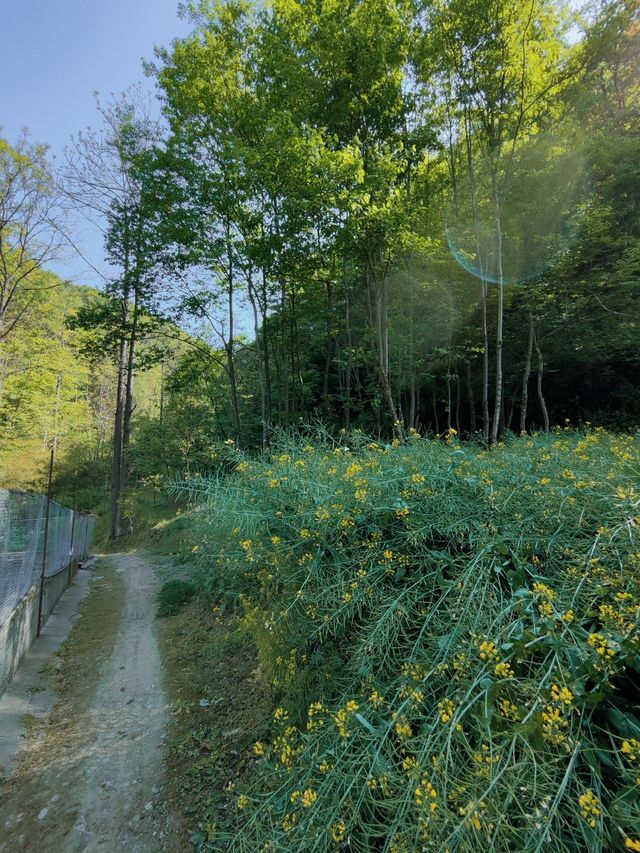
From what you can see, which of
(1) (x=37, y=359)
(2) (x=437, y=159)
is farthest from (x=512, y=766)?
(1) (x=37, y=359)

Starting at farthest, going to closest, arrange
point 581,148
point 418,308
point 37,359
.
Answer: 1. point 37,359
2. point 418,308
3. point 581,148

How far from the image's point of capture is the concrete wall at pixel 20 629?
362 centimetres

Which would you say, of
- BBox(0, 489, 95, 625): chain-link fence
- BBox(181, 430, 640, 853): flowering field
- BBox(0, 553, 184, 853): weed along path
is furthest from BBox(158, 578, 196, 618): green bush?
BBox(181, 430, 640, 853): flowering field

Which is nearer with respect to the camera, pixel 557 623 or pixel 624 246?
pixel 557 623

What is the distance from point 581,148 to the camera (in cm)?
997

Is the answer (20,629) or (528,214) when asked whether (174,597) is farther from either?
(528,214)

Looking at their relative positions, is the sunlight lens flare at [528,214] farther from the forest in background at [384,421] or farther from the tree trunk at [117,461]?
the tree trunk at [117,461]

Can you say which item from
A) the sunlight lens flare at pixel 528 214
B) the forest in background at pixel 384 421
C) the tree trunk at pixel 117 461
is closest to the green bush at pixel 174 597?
the forest in background at pixel 384 421

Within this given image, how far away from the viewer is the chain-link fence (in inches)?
152

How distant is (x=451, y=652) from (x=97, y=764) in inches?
111

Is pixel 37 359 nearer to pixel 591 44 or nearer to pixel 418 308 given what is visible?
pixel 418 308

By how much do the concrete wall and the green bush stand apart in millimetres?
1550

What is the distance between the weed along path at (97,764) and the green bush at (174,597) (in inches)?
38.4

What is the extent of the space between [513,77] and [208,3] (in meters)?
7.05
